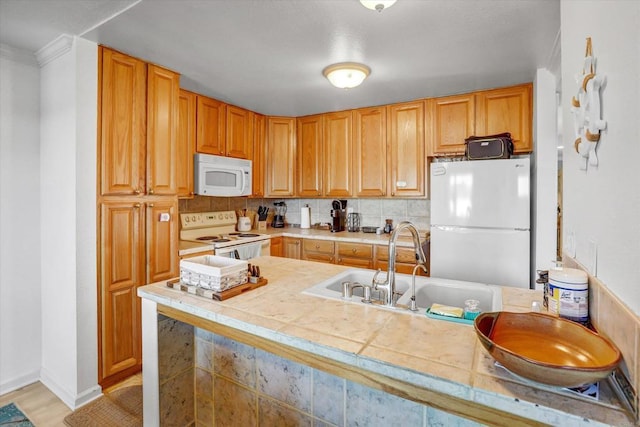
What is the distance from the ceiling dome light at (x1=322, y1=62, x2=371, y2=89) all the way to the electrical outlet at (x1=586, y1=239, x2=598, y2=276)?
1.89 meters

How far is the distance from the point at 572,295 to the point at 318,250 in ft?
8.46

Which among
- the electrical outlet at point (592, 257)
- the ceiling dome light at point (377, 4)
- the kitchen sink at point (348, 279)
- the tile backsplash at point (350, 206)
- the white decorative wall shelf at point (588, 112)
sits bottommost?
the kitchen sink at point (348, 279)

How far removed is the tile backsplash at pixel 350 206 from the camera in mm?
3469

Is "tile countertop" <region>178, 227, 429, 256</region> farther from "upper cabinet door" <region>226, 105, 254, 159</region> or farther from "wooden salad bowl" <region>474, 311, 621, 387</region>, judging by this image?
"wooden salad bowl" <region>474, 311, 621, 387</region>

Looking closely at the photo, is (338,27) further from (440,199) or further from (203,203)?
(203,203)

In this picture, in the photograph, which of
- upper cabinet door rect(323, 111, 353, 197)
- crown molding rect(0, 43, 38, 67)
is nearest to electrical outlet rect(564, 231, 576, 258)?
upper cabinet door rect(323, 111, 353, 197)

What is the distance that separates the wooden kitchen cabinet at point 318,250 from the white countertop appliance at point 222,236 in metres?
0.41

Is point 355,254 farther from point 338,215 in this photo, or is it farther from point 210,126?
point 210,126

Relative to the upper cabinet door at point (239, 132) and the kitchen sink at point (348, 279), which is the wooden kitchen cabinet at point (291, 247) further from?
the kitchen sink at point (348, 279)

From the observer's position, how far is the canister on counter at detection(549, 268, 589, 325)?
945mm

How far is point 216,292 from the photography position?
1302 millimetres

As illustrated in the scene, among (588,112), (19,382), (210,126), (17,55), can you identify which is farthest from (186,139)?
(588,112)

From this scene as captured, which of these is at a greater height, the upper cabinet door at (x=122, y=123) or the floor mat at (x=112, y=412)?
the upper cabinet door at (x=122, y=123)

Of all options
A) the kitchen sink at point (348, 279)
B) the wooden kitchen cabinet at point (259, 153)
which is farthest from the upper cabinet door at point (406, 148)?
the kitchen sink at point (348, 279)
